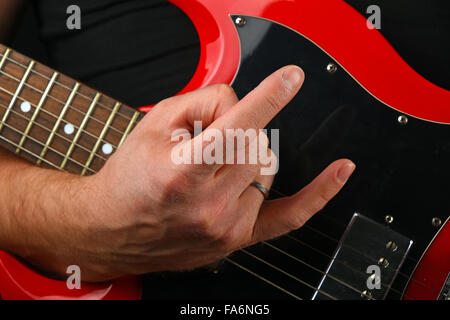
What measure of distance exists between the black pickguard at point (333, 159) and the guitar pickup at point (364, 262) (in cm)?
1

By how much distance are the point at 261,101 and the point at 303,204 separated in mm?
177

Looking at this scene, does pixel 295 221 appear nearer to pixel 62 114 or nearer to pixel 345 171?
pixel 345 171

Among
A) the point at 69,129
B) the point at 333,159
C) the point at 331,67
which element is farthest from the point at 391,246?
the point at 69,129

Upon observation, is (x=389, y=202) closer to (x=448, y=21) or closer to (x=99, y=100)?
(x=448, y=21)

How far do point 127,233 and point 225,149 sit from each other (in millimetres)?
197

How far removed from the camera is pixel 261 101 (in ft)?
1.36

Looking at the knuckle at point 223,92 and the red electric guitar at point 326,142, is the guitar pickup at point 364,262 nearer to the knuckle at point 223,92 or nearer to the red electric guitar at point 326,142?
the red electric guitar at point 326,142

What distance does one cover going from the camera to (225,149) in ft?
1.39

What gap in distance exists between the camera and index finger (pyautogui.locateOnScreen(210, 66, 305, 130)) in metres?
0.41

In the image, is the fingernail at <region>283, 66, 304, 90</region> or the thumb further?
the thumb

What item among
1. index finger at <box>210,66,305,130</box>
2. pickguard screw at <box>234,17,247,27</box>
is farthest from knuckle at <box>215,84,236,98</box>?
pickguard screw at <box>234,17,247,27</box>

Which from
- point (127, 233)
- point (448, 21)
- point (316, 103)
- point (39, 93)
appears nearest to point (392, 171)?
point (316, 103)

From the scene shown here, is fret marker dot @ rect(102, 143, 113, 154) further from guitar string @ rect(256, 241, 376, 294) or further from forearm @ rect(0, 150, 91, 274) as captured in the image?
guitar string @ rect(256, 241, 376, 294)

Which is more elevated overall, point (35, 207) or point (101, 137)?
point (101, 137)
